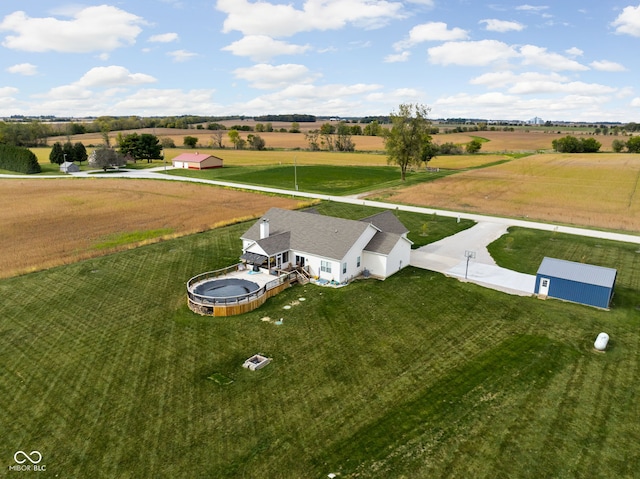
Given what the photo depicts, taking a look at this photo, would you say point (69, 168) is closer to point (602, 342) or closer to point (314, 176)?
point (314, 176)

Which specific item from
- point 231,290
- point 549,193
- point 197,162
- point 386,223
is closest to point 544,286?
point 386,223

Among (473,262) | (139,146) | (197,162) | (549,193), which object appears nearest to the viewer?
(473,262)

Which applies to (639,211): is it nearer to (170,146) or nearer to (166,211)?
(166,211)

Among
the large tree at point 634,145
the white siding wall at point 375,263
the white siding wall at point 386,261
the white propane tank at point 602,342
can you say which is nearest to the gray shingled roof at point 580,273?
the white propane tank at point 602,342

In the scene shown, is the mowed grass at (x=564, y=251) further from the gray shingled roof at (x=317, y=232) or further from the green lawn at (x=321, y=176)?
the green lawn at (x=321, y=176)

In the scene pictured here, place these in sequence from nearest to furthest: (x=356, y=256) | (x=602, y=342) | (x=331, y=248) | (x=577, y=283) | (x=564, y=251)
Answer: (x=602, y=342) < (x=577, y=283) < (x=331, y=248) < (x=356, y=256) < (x=564, y=251)
